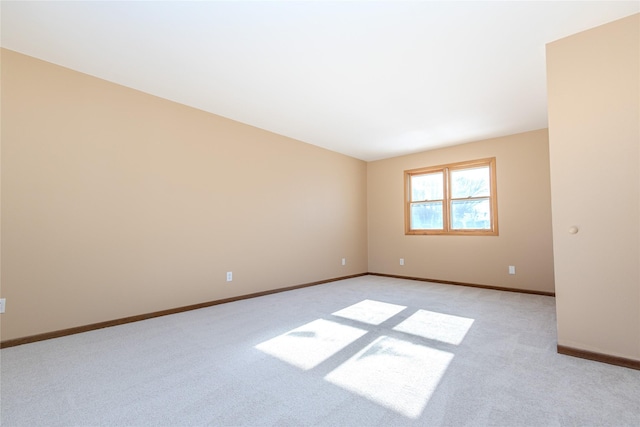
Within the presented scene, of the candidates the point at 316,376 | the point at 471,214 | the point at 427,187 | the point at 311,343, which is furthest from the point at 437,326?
the point at 427,187

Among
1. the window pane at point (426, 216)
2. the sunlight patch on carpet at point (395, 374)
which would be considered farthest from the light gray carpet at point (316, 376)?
the window pane at point (426, 216)

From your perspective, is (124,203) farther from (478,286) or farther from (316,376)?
(478,286)

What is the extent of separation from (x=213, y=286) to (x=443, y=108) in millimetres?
3540

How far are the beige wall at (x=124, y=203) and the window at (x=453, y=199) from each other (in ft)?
7.80

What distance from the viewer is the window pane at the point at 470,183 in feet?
15.5

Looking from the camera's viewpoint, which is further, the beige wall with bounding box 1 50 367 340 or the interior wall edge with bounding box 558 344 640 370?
the beige wall with bounding box 1 50 367 340

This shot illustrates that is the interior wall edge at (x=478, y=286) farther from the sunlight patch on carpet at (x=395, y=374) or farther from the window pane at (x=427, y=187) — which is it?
the sunlight patch on carpet at (x=395, y=374)

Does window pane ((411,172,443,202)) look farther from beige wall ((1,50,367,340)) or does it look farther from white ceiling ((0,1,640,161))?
beige wall ((1,50,367,340))

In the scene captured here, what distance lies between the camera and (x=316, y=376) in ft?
5.80

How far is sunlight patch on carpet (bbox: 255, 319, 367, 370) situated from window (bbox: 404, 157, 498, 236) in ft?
10.5

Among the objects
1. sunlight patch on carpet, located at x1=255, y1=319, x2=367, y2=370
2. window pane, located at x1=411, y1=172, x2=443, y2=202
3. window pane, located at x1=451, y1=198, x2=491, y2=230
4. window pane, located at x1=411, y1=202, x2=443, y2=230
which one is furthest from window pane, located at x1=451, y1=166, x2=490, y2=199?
sunlight patch on carpet, located at x1=255, y1=319, x2=367, y2=370

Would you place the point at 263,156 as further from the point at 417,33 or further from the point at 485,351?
the point at 485,351

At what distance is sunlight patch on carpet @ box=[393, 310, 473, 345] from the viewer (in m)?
2.43

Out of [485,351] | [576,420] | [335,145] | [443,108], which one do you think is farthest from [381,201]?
[576,420]
